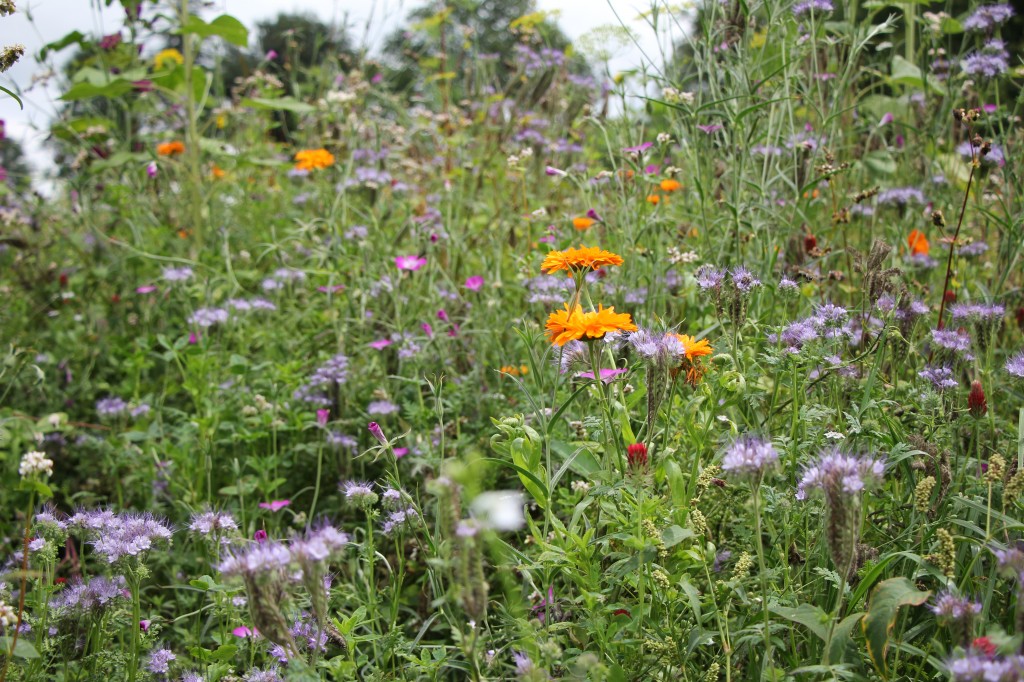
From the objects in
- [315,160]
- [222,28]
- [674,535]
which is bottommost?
[674,535]

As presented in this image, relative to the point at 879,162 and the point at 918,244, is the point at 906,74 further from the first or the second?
the point at 918,244

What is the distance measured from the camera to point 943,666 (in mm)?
1227

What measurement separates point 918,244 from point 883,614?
6.96ft

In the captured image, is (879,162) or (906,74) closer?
(879,162)

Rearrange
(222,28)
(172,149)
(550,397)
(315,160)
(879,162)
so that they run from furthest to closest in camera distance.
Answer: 1. (172,149)
2. (315,160)
3. (222,28)
4. (879,162)
5. (550,397)

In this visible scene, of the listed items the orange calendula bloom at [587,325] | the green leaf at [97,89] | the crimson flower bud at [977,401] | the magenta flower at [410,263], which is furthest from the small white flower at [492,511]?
the green leaf at [97,89]

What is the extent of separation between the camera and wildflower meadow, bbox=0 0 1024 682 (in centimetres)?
153

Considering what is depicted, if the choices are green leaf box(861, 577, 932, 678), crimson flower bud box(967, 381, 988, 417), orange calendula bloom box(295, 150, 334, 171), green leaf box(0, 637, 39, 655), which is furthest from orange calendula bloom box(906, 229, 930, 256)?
green leaf box(0, 637, 39, 655)

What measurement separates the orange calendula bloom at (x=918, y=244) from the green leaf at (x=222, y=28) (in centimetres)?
299

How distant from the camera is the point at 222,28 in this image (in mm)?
3701

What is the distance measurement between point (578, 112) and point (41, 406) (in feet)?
10.8

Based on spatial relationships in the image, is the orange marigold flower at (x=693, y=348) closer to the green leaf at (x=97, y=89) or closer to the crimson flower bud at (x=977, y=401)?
the crimson flower bud at (x=977, y=401)

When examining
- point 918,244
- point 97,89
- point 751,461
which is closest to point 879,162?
point 918,244

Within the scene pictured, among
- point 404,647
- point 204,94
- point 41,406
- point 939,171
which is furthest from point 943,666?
point 204,94
